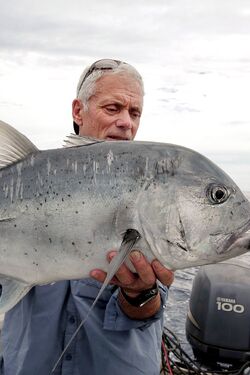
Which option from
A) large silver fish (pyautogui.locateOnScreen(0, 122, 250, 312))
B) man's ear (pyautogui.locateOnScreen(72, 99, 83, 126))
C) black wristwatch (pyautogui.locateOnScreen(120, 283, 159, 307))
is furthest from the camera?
man's ear (pyautogui.locateOnScreen(72, 99, 83, 126))

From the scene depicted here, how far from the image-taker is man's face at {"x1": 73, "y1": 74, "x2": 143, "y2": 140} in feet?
13.0

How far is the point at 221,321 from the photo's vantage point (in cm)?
509

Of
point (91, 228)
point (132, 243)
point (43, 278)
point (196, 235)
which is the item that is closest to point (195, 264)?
point (196, 235)

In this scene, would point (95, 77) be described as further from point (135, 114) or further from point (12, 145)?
point (12, 145)

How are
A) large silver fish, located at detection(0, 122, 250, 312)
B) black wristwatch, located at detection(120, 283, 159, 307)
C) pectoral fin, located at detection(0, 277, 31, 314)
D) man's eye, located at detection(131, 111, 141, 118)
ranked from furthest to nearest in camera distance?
man's eye, located at detection(131, 111, 141, 118)
black wristwatch, located at detection(120, 283, 159, 307)
pectoral fin, located at detection(0, 277, 31, 314)
large silver fish, located at detection(0, 122, 250, 312)

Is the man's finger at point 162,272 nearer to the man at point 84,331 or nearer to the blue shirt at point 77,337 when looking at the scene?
the man at point 84,331

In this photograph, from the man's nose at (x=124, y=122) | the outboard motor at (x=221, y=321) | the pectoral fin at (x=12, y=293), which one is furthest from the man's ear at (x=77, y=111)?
the outboard motor at (x=221, y=321)

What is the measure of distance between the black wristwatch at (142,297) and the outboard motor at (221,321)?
2.27 metres

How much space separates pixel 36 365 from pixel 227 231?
1.63 metres

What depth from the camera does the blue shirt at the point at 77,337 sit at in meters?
3.18

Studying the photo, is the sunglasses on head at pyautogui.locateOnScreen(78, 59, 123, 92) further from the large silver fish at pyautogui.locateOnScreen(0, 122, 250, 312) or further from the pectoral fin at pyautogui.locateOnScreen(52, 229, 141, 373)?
the pectoral fin at pyautogui.locateOnScreen(52, 229, 141, 373)

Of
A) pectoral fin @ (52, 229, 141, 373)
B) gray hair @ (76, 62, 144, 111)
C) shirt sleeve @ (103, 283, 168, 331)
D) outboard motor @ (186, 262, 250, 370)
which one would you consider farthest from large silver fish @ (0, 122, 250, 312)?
outboard motor @ (186, 262, 250, 370)

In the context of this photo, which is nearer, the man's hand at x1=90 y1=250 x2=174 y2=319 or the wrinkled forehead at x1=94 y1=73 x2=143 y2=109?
the man's hand at x1=90 y1=250 x2=174 y2=319

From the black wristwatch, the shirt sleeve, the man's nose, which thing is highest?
the man's nose
